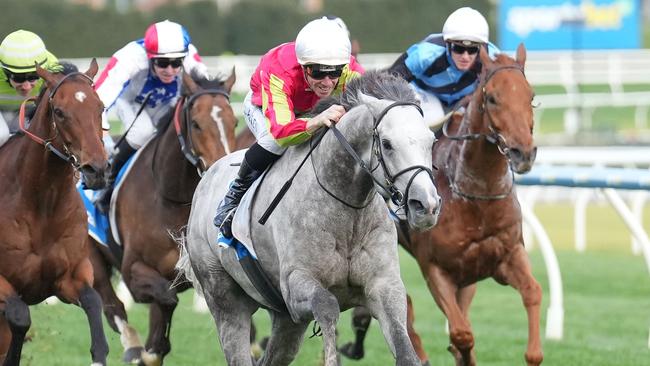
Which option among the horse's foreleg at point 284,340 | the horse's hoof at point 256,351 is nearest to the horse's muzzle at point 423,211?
the horse's foreleg at point 284,340

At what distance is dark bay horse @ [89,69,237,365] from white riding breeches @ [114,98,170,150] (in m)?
0.27

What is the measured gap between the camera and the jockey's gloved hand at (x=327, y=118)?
5066 millimetres

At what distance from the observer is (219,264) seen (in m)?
6.05

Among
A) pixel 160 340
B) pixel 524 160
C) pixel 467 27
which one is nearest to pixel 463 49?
pixel 467 27

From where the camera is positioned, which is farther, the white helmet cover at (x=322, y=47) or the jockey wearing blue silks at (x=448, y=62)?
the jockey wearing blue silks at (x=448, y=62)

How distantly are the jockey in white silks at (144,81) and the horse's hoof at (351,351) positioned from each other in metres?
1.72

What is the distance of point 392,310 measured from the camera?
4883 millimetres

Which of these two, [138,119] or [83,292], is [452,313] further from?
[138,119]

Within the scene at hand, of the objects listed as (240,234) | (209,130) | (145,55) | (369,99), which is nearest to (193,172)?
(209,130)

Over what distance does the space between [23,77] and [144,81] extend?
1320 millimetres

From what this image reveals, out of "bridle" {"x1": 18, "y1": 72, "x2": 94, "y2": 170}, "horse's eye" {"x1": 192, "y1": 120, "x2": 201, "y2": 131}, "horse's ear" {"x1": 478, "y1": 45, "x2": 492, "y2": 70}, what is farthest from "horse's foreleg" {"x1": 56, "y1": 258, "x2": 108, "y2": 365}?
"horse's ear" {"x1": 478, "y1": 45, "x2": 492, "y2": 70}

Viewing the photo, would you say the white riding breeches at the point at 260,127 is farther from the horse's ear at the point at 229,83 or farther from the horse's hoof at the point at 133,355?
the horse's hoof at the point at 133,355

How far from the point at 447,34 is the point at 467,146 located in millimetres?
757

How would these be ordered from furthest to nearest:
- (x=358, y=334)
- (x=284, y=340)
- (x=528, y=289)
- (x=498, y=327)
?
(x=498, y=327) → (x=358, y=334) → (x=528, y=289) → (x=284, y=340)
